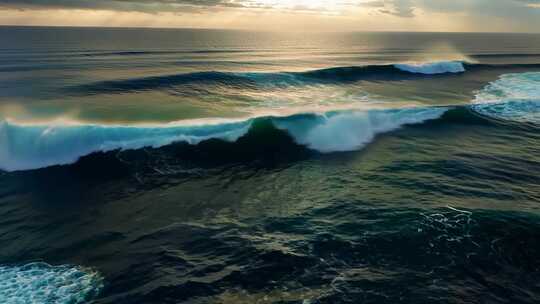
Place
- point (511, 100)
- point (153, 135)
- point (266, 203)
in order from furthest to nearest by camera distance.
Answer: point (511, 100) < point (153, 135) < point (266, 203)

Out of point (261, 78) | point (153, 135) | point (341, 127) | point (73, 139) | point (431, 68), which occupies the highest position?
point (431, 68)

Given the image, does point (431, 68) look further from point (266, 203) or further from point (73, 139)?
point (73, 139)

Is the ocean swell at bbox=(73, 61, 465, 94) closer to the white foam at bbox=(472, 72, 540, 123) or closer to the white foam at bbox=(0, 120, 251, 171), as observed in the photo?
the white foam at bbox=(472, 72, 540, 123)

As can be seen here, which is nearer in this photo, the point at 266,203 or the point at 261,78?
the point at 266,203

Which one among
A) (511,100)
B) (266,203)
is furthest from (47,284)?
(511,100)

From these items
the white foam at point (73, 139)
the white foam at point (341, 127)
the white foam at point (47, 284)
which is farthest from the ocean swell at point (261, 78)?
the white foam at point (47, 284)

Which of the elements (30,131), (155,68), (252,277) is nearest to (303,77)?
(155,68)
